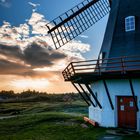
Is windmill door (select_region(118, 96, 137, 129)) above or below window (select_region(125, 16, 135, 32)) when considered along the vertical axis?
below

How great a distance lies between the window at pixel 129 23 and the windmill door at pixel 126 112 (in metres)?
5.97

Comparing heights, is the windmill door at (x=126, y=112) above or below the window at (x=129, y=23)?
below

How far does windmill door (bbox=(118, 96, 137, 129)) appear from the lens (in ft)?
75.4

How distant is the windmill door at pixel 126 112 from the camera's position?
2298 centimetres

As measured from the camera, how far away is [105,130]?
22.6m

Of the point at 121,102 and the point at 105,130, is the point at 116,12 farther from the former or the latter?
the point at 105,130

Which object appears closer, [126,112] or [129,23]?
[126,112]

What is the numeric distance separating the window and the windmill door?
235 inches

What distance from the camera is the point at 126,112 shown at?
23.4 meters

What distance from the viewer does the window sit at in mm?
24750

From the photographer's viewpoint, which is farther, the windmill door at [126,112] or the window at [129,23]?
the window at [129,23]

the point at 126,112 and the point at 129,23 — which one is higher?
the point at 129,23

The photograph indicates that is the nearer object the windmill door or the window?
the windmill door

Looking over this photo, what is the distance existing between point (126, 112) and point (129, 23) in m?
7.79
